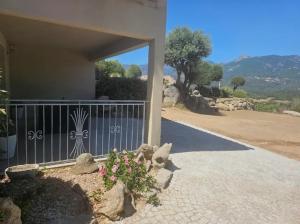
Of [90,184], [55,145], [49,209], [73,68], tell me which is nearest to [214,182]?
[90,184]

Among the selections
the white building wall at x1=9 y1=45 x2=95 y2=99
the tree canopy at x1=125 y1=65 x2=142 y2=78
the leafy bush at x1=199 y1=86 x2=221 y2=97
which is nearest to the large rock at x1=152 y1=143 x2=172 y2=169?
the white building wall at x1=9 y1=45 x2=95 y2=99

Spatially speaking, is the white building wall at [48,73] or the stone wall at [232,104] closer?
the white building wall at [48,73]

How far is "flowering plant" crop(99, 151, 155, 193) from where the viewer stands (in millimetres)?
4684

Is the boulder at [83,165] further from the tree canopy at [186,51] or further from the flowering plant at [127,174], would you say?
the tree canopy at [186,51]

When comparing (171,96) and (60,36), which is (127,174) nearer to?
(60,36)

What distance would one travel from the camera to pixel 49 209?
3.95 m

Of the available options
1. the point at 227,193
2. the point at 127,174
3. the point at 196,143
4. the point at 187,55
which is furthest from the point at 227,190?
the point at 187,55

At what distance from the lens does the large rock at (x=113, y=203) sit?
3973mm

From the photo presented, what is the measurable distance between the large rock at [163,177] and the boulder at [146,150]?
0.51 meters

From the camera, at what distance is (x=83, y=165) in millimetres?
5117

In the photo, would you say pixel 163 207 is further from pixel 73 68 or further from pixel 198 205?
pixel 73 68

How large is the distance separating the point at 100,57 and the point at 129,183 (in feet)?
23.1

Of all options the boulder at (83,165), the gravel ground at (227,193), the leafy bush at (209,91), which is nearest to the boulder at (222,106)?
the leafy bush at (209,91)

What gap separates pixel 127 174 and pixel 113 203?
854 millimetres
